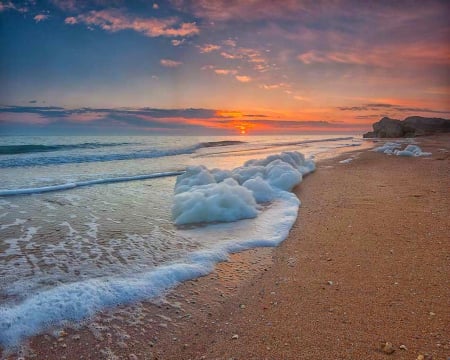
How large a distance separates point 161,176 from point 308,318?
8712 mm

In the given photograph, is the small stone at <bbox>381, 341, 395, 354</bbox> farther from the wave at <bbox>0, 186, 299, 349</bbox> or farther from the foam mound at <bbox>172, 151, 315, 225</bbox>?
the foam mound at <bbox>172, 151, 315, 225</bbox>

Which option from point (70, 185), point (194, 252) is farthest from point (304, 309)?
point (70, 185)

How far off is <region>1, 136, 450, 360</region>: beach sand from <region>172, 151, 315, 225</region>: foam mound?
1295mm

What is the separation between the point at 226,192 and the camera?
521 centimetres

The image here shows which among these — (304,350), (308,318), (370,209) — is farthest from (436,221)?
(304,350)

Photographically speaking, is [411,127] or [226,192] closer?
[226,192]

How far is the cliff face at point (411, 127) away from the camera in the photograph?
40.6 meters

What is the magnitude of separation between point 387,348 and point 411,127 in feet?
152

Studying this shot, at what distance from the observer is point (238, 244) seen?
12.5 ft

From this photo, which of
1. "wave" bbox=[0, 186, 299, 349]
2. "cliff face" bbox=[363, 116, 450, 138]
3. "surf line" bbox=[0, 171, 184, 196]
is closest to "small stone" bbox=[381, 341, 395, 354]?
"wave" bbox=[0, 186, 299, 349]

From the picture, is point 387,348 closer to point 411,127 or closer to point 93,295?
point 93,295

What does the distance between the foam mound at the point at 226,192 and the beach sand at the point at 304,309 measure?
1295mm

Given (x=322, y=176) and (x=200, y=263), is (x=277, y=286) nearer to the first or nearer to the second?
(x=200, y=263)

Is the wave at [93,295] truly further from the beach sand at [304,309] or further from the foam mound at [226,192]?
the foam mound at [226,192]
